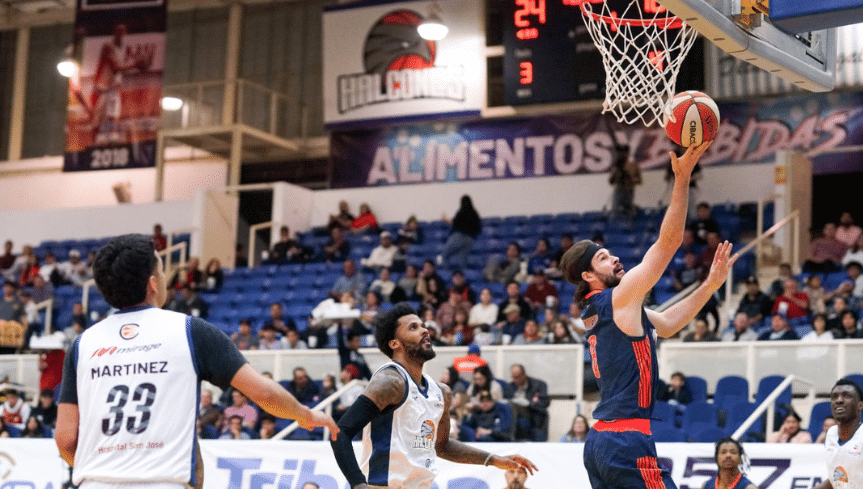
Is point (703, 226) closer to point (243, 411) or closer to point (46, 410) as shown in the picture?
point (243, 411)

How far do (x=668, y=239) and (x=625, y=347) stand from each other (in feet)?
1.94

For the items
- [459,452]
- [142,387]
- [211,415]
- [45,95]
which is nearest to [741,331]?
[211,415]

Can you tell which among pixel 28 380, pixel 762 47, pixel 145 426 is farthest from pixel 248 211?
pixel 145 426

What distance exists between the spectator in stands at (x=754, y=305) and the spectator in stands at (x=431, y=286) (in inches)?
191

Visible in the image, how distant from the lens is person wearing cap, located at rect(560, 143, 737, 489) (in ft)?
17.3

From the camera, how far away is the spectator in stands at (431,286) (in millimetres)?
18531

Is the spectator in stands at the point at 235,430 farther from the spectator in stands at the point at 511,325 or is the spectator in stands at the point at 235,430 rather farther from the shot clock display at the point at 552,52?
the shot clock display at the point at 552,52

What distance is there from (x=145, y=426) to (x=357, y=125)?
20.5 metres

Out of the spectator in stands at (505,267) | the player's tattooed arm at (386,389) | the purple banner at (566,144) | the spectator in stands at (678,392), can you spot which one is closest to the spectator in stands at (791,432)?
the spectator in stands at (678,392)

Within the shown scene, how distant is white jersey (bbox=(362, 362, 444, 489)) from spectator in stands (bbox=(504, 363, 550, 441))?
7.39 m

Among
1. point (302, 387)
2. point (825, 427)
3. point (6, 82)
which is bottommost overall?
point (302, 387)

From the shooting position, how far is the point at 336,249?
72.6ft

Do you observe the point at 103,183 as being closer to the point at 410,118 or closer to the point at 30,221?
the point at 30,221

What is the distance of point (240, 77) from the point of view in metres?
27.3
